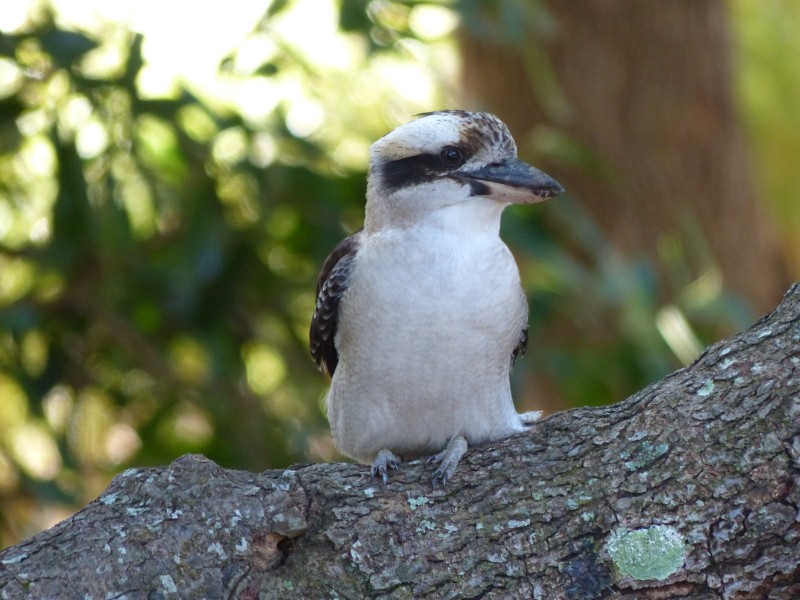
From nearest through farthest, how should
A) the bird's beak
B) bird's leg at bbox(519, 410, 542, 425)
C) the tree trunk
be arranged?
the bird's beak, bird's leg at bbox(519, 410, 542, 425), the tree trunk

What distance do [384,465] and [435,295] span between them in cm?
50

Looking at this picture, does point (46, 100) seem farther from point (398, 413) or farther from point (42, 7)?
point (398, 413)

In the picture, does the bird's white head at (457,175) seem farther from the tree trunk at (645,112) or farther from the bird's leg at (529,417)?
the tree trunk at (645,112)

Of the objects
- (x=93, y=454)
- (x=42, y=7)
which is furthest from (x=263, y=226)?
(x=93, y=454)

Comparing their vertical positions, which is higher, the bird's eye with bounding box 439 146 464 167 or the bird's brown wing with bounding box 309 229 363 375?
the bird's eye with bounding box 439 146 464 167

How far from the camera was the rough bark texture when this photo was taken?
2.06 meters

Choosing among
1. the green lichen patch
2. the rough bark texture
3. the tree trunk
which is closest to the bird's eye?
the rough bark texture

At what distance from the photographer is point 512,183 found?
9.34ft

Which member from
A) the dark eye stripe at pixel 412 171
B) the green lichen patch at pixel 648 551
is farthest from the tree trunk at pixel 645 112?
the green lichen patch at pixel 648 551

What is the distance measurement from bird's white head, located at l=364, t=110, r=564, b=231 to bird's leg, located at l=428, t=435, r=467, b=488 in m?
0.59

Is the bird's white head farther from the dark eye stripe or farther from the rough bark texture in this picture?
the rough bark texture

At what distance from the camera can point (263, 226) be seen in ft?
14.5

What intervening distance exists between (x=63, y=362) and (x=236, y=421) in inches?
29.2

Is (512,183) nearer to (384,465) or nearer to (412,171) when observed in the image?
(412,171)
